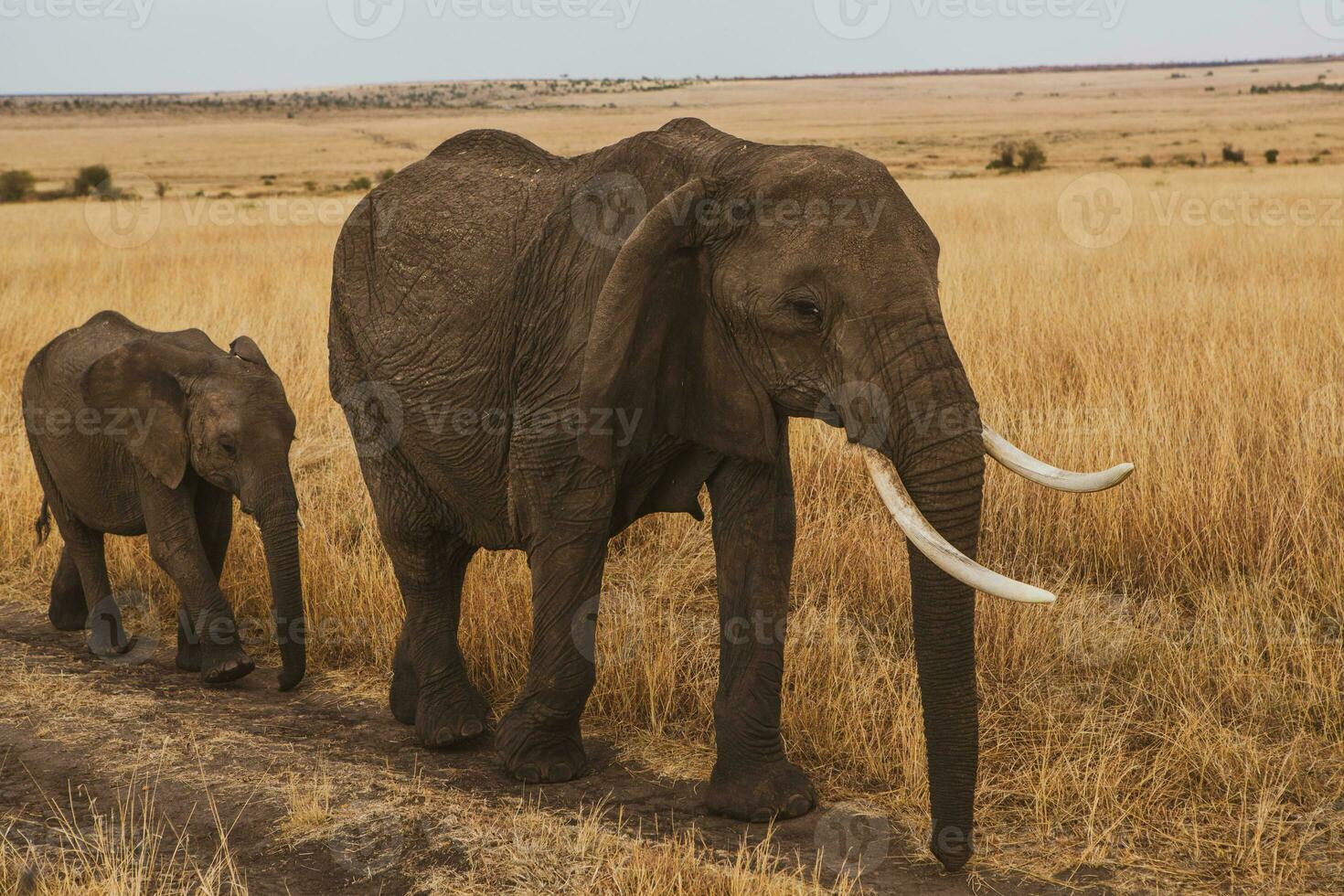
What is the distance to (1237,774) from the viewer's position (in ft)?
15.1

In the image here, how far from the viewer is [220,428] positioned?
5977 millimetres

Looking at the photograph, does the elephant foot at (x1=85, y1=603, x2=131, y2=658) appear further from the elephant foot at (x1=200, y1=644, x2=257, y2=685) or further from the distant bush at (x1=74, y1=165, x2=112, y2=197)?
the distant bush at (x1=74, y1=165, x2=112, y2=197)

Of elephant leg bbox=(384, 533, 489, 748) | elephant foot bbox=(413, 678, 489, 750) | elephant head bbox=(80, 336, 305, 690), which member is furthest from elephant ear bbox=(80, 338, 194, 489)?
elephant foot bbox=(413, 678, 489, 750)

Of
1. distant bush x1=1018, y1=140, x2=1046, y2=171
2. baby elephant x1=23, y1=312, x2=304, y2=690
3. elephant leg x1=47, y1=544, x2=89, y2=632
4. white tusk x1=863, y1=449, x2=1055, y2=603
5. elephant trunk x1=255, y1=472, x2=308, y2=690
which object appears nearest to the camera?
white tusk x1=863, y1=449, x2=1055, y2=603

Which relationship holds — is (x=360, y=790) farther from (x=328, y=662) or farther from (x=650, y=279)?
(x=650, y=279)

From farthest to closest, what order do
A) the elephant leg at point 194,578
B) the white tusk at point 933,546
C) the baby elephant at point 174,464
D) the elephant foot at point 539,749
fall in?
1. the elephant leg at point 194,578
2. the baby elephant at point 174,464
3. the elephant foot at point 539,749
4. the white tusk at point 933,546

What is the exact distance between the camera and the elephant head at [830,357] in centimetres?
370

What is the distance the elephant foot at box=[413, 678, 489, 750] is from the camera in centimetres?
528

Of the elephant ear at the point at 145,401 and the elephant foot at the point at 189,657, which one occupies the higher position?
the elephant ear at the point at 145,401

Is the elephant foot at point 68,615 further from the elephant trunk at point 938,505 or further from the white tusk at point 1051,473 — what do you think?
the white tusk at point 1051,473

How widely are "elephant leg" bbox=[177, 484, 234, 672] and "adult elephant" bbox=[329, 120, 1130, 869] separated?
1192 millimetres

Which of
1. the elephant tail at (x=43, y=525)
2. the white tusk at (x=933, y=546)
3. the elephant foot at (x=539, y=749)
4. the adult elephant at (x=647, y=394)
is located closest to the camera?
the white tusk at (x=933, y=546)

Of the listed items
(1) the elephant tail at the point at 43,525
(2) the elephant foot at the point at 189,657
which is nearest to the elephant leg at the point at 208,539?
(2) the elephant foot at the point at 189,657

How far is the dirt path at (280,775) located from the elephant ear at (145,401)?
1.00 m
